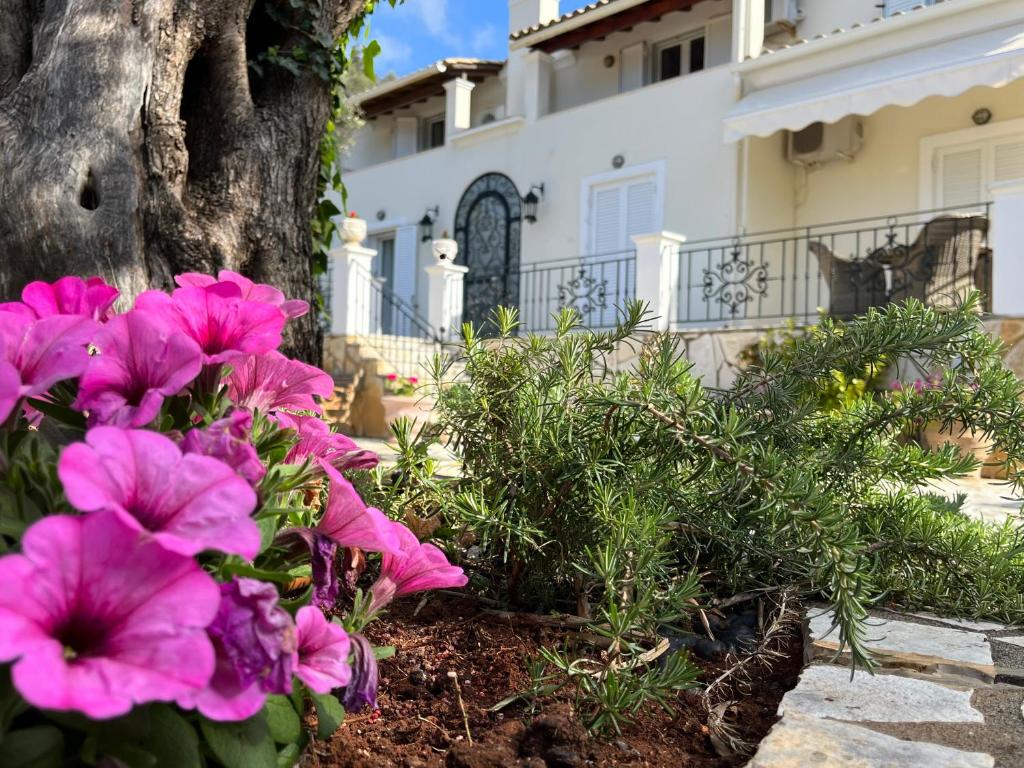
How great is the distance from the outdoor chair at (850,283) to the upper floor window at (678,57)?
5517mm

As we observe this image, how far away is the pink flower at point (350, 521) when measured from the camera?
0.91m

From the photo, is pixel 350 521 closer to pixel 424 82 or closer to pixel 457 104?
pixel 457 104

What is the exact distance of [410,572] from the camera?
104cm

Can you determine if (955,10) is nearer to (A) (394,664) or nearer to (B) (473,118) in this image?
(B) (473,118)

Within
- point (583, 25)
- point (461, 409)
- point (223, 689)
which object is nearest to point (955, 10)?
point (583, 25)

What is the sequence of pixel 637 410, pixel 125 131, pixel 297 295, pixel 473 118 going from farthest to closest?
pixel 473 118 < pixel 297 295 < pixel 125 131 < pixel 637 410

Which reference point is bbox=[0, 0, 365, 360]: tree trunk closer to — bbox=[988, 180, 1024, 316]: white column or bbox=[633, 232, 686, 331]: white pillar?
bbox=[988, 180, 1024, 316]: white column

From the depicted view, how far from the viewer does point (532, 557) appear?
162 centimetres

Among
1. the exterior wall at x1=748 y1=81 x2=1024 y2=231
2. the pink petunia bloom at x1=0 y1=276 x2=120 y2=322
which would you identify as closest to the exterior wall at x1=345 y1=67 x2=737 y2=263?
the exterior wall at x1=748 y1=81 x2=1024 y2=231

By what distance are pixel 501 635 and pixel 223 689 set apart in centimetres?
91

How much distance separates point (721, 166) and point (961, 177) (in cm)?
290

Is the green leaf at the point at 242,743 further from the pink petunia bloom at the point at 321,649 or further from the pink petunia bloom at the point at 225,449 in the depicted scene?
the pink petunia bloom at the point at 225,449

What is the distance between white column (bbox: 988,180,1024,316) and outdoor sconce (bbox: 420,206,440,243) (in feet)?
31.8

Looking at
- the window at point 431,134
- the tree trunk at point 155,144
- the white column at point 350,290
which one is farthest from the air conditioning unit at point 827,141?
the tree trunk at point 155,144
